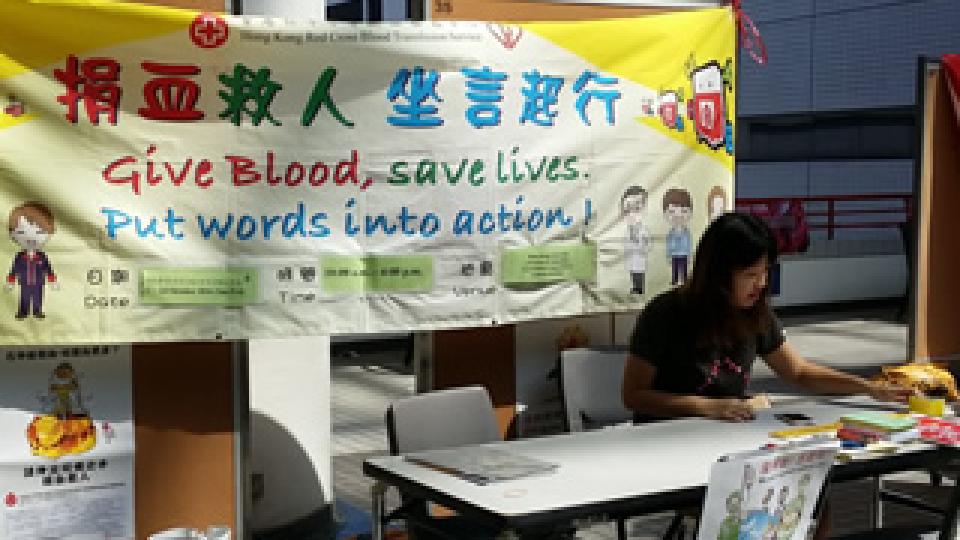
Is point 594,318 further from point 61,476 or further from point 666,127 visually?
point 61,476

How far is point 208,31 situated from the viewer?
171 inches

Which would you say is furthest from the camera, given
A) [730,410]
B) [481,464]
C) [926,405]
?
[926,405]

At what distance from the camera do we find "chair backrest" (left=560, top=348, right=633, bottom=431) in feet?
15.8

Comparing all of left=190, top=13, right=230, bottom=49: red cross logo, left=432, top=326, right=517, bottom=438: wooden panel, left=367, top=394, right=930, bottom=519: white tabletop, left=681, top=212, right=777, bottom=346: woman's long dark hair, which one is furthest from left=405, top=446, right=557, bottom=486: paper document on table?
left=190, top=13, right=230, bottom=49: red cross logo

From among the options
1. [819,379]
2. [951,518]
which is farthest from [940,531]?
[819,379]

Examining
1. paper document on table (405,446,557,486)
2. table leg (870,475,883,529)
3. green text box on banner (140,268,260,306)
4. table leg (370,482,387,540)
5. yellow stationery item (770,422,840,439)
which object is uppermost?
green text box on banner (140,268,260,306)

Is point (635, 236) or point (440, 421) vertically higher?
point (635, 236)

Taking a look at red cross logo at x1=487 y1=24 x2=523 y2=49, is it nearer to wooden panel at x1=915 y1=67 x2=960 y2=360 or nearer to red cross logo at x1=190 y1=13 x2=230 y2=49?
red cross logo at x1=190 y1=13 x2=230 y2=49

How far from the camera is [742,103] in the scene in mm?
17219

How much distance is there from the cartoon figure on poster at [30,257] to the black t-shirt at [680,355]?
2.06m

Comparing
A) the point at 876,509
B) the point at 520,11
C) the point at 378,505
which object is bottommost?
the point at 876,509

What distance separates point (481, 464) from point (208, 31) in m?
1.94

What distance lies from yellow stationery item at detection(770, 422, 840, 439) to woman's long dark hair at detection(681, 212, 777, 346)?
1.38ft

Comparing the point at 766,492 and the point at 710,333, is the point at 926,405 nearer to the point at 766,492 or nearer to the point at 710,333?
the point at 710,333
